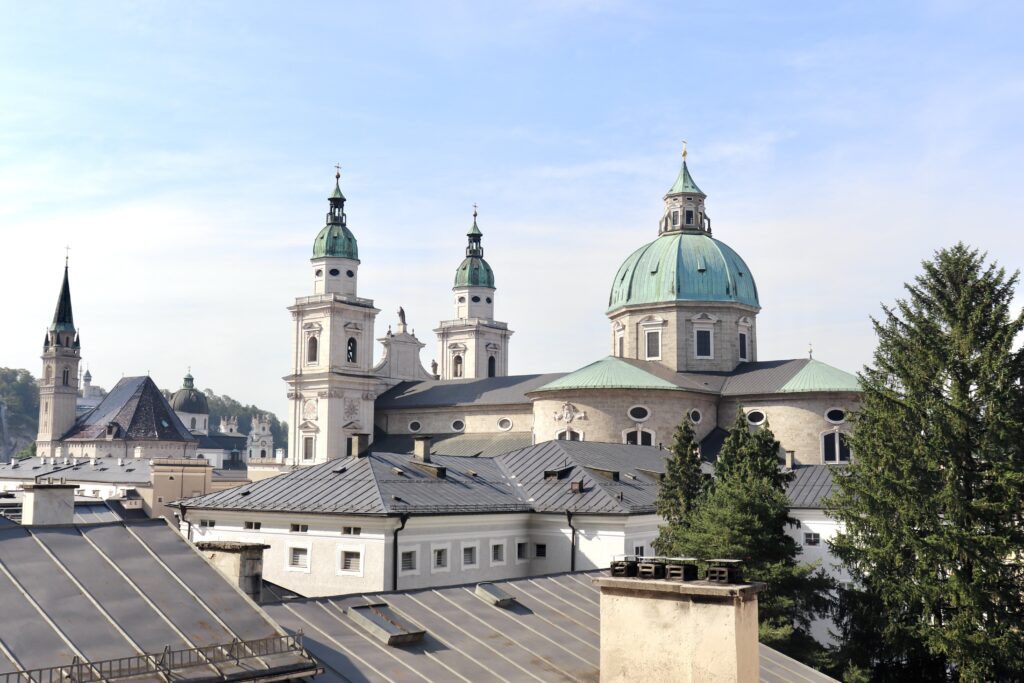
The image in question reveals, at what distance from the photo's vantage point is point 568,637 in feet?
59.9

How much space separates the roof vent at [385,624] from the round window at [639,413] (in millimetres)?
46098

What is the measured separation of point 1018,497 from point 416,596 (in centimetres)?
1573

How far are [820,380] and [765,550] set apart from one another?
110 feet

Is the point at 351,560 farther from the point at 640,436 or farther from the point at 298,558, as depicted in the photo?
the point at 640,436

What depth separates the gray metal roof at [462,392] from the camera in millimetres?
75688

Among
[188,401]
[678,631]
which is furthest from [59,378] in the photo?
[678,631]

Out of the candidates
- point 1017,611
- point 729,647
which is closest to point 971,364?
point 1017,611

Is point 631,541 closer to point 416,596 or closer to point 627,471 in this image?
point 627,471

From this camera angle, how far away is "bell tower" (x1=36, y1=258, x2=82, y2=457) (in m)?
130

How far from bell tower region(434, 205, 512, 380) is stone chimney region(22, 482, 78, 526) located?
284 feet

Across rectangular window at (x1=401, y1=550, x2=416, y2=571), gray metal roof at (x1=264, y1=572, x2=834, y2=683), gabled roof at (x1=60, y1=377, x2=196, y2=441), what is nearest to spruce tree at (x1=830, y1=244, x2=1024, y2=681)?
gray metal roof at (x1=264, y1=572, x2=834, y2=683)

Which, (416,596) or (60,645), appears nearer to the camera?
(60,645)

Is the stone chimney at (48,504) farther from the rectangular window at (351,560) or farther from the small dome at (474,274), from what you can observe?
the small dome at (474,274)

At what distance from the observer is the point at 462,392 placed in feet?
259
